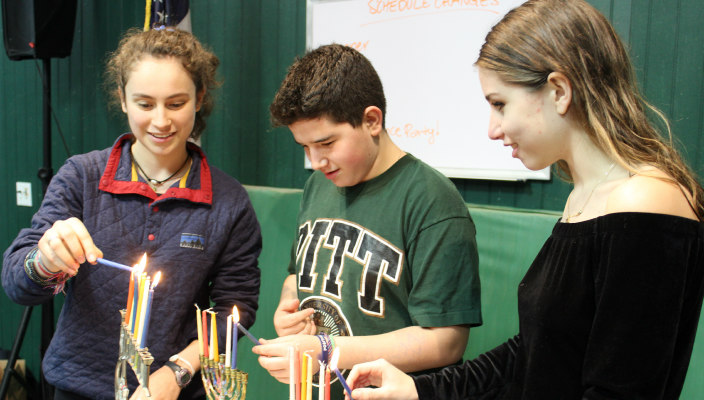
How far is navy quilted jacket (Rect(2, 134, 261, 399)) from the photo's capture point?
1418mm

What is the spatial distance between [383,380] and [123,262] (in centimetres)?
76

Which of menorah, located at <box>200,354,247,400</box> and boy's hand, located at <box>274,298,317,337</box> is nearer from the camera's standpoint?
menorah, located at <box>200,354,247,400</box>

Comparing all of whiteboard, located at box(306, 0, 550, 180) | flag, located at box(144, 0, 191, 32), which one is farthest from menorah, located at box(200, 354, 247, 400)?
flag, located at box(144, 0, 191, 32)

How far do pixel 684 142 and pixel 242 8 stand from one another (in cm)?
241

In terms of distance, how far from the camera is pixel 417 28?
266 centimetres

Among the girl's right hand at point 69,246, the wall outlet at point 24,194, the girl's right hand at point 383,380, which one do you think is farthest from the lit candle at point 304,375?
the wall outlet at point 24,194

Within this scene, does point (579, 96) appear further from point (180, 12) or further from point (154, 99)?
point (180, 12)

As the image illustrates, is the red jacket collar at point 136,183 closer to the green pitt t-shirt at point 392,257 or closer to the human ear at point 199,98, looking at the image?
the human ear at point 199,98

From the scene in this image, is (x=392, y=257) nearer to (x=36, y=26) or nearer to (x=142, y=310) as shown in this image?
(x=142, y=310)

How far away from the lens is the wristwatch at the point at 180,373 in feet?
4.38

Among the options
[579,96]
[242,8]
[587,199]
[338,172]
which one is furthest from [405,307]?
[242,8]

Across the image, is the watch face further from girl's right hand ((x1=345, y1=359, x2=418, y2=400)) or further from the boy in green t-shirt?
girl's right hand ((x1=345, y1=359, x2=418, y2=400))

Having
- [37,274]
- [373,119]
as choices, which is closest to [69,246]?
[37,274]

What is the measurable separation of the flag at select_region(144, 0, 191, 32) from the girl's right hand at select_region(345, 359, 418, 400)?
6.99ft
